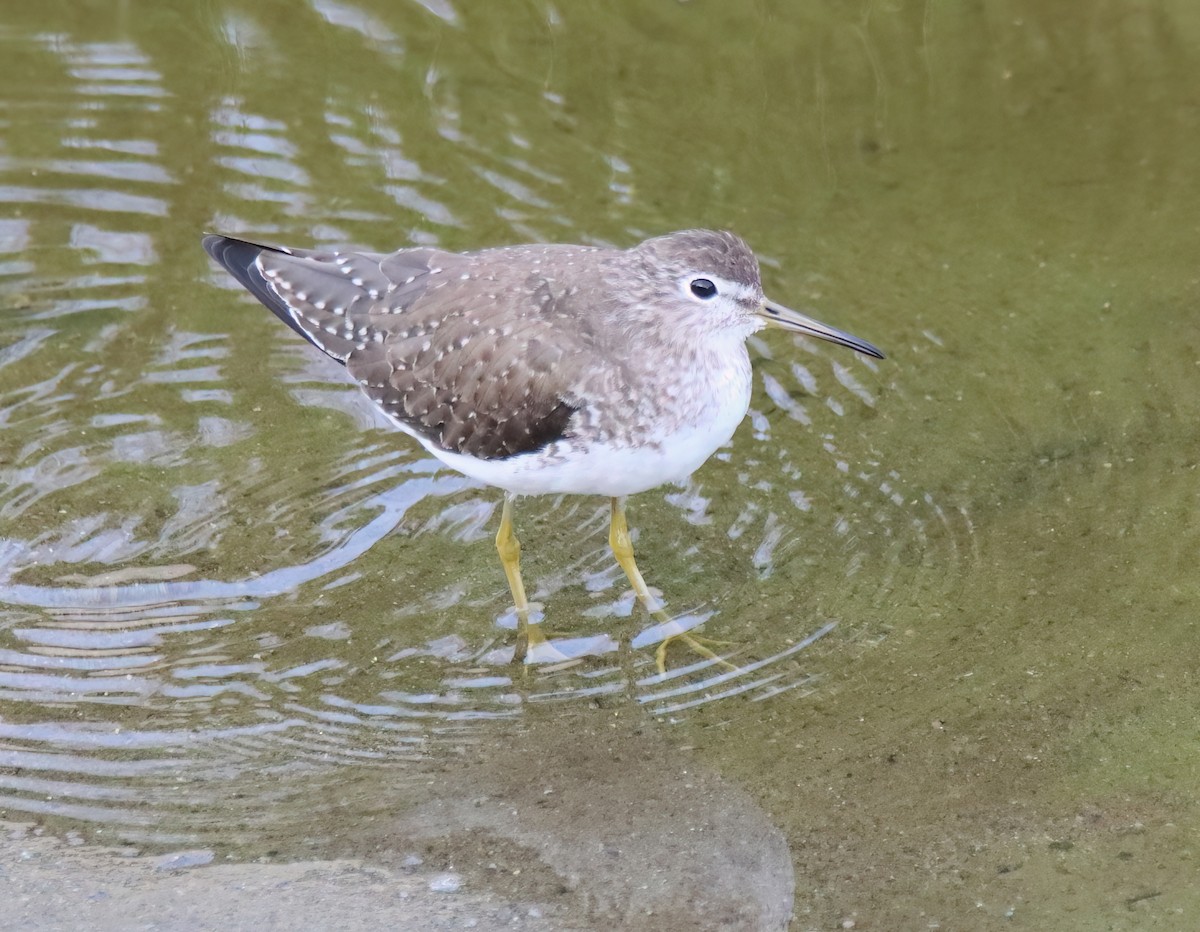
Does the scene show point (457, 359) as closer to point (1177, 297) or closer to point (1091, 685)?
point (1091, 685)

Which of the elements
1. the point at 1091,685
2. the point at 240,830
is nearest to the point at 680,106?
the point at 1091,685

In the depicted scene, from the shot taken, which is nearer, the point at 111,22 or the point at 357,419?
the point at 357,419

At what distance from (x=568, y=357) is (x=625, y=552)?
94 centimetres

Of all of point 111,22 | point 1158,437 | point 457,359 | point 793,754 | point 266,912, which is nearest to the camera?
point 266,912

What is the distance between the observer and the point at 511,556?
637 centimetres

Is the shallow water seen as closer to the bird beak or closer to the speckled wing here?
the speckled wing

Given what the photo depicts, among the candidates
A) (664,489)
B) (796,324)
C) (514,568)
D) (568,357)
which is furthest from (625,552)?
(796,324)

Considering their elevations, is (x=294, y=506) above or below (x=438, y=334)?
Answer: below

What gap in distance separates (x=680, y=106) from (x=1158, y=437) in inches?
145

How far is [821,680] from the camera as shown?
18.9 feet

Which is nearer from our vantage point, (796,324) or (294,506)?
(796,324)

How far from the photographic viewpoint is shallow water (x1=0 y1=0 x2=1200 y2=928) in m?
5.23

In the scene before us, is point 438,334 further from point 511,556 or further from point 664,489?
point 664,489

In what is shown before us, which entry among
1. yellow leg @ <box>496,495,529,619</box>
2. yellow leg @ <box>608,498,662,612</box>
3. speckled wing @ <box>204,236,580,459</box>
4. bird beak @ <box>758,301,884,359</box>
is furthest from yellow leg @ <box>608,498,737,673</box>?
bird beak @ <box>758,301,884,359</box>
